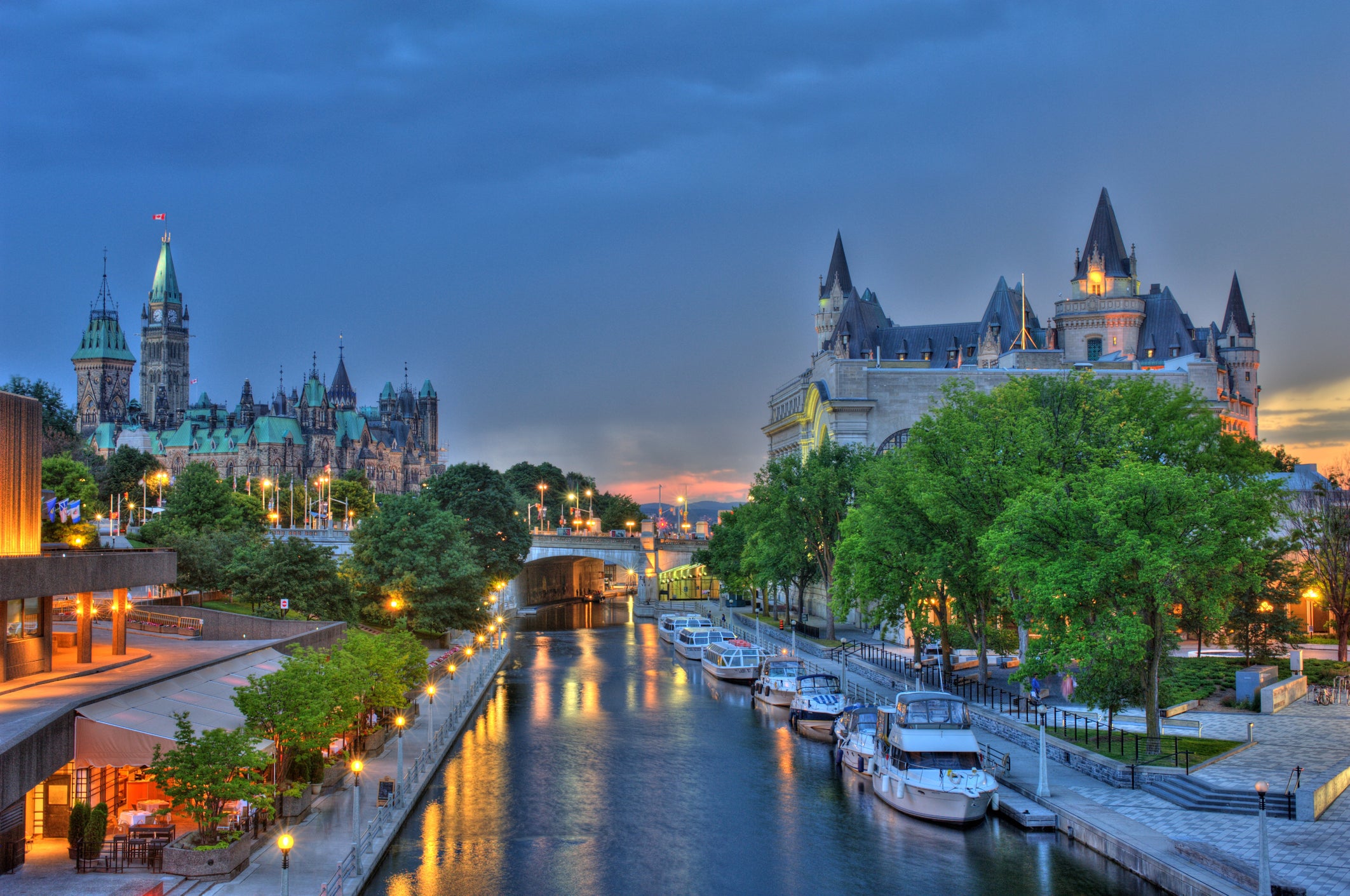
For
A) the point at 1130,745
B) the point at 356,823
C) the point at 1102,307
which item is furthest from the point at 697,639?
the point at 1102,307

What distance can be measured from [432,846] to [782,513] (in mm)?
47133

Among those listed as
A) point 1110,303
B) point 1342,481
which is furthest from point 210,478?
point 1110,303

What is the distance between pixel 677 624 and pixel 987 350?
52143 mm

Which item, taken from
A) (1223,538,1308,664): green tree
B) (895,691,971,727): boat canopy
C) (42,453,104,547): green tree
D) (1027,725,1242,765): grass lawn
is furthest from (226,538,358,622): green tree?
(1223,538,1308,664): green tree

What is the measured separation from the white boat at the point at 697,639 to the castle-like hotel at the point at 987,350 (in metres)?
18.6

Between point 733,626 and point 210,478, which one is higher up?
point 210,478

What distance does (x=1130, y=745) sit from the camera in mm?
37344

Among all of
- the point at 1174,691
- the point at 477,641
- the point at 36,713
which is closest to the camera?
the point at 36,713

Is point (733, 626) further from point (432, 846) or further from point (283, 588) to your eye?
point (432, 846)

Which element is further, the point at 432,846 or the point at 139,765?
the point at 432,846

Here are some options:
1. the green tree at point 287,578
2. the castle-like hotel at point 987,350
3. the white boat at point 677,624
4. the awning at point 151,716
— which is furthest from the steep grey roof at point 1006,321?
the awning at point 151,716

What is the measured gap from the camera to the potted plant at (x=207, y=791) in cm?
2503

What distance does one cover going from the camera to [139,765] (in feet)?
88.8

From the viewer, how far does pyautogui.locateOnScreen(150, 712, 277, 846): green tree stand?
25406 mm
